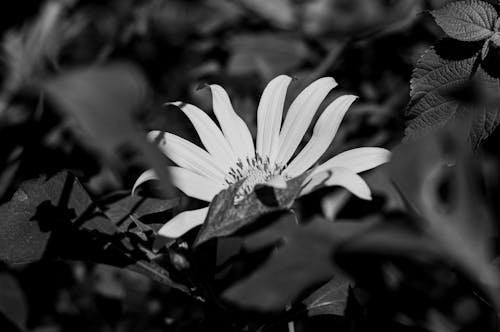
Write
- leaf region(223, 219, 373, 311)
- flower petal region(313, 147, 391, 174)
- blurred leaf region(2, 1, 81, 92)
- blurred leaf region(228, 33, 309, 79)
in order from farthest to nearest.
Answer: blurred leaf region(2, 1, 81, 92) → blurred leaf region(228, 33, 309, 79) → flower petal region(313, 147, 391, 174) → leaf region(223, 219, 373, 311)

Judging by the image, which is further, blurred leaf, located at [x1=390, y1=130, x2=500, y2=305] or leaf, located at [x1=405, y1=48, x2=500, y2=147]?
leaf, located at [x1=405, y1=48, x2=500, y2=147]

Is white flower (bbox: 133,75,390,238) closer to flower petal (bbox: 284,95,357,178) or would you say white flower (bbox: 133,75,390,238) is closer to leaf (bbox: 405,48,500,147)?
flower petal (bbox: 284,95,357,178)

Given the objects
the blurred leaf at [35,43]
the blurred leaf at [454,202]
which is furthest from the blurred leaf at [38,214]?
the blurred leaf at [35,43]

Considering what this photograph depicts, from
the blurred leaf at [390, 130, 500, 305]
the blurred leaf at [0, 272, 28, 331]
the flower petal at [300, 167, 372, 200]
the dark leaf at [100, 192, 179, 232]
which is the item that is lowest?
the blurred leaf at [0, 272, 28, 331]

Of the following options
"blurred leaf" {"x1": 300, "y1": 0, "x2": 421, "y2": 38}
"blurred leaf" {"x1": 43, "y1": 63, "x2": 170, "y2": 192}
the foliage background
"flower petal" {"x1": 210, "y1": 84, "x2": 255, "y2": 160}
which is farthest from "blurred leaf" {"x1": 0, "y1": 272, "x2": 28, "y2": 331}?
"blurred leaf" {"x1": 300, "y1": 0, "x2": 421, "y2": 38}

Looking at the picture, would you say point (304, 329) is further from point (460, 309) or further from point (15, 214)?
point (15, 214)

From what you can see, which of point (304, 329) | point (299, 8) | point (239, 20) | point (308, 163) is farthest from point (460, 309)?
point (299, 8)

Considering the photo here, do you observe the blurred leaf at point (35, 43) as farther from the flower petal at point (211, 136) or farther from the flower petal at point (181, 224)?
the flower petal at point (181, 224)
